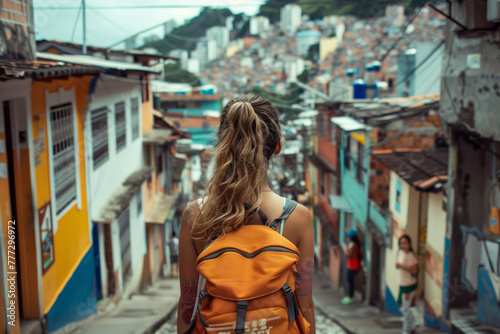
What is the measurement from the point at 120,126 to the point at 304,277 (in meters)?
9.41

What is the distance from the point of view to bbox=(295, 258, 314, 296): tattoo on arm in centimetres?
223

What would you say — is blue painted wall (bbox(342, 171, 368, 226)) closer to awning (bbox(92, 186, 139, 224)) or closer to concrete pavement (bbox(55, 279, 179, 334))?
concrete pavement (bbox(55, 279, 179, 334))

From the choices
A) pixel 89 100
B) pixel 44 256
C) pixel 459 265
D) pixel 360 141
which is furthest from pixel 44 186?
pixel 360 141

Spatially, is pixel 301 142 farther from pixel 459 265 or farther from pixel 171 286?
pixel 459 265

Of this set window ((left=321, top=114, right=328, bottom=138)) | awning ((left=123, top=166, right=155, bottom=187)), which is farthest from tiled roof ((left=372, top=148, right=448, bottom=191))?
window ((left=321, top=114, right=328, bottom=138))

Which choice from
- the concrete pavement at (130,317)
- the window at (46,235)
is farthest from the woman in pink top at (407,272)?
the window at (46,235)

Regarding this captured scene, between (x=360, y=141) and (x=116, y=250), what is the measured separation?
21.8 ft

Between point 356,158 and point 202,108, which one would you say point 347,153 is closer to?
point 356,158

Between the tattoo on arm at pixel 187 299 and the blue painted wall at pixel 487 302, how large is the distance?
18.6 feet

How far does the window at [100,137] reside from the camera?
852 cm

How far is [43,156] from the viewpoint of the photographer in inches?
231

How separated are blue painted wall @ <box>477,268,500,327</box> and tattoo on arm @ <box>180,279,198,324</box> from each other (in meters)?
5.67

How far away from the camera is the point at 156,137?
14195 millimetres

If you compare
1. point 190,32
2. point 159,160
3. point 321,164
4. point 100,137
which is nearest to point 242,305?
point 100,137
